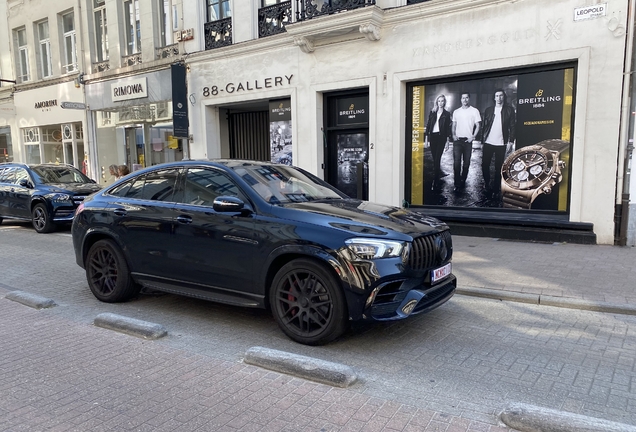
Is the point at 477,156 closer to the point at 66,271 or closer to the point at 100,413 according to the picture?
the point at 66,271

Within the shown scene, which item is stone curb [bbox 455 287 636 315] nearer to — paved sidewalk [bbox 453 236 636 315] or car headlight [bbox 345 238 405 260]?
paved sidewalk [bbox 453 236 636 315]

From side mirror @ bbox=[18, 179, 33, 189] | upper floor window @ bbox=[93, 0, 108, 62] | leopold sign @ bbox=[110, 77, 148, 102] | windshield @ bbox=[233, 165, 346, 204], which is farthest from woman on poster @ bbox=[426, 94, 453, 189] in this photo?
upper floor window @ bbox=[93, 0, 108, 62]

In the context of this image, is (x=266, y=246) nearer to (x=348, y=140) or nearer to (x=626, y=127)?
(x=626, y=127)

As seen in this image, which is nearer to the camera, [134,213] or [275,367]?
[275,367]

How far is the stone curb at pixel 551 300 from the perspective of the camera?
538 centimetres

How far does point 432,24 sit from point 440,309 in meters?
7.38

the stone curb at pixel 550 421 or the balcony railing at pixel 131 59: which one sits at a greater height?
the balcony railing at pixel 131 59

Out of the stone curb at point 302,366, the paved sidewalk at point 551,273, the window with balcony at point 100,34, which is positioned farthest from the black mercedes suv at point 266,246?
the window with balcony at point 100,34

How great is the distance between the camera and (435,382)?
3.64m

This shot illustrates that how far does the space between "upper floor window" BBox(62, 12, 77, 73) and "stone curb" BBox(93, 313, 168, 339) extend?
1894 cm

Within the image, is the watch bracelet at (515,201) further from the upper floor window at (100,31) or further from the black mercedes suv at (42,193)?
the upper floor window at (100,31)

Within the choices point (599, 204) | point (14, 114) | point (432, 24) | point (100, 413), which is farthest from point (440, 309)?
point (14, 114)

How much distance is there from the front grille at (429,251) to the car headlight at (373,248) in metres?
0.18

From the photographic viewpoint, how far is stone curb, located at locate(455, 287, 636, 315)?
5.38 meters
